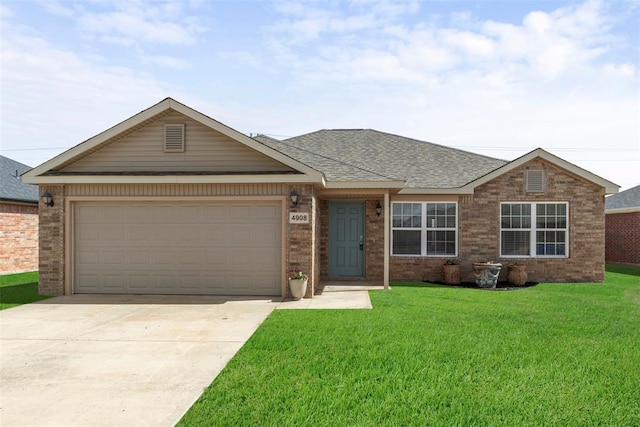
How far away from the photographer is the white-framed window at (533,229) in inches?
556

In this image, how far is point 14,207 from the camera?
16578mm

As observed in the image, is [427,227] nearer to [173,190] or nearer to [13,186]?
[173,190]

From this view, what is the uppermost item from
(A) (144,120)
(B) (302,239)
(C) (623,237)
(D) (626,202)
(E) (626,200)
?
(A) (144,120)

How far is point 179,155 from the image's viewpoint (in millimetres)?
11102

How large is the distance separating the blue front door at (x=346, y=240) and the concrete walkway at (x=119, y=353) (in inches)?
143

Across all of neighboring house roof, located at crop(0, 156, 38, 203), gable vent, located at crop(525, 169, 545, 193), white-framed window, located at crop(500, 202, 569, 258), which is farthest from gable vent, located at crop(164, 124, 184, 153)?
gable vent, located at crop(525, 169, 545, 193)

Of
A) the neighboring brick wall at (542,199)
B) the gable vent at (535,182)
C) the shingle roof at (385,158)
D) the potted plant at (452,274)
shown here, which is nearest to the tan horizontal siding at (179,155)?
the shingle roof at (385,158)

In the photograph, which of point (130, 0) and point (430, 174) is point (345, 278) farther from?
point (130, 0)

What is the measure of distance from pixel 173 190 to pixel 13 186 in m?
10.9

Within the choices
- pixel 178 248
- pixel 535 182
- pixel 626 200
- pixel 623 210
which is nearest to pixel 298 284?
pixel 178 248

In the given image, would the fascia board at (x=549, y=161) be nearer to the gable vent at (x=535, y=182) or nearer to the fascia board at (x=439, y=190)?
the fascia board at (x=439, y=190)

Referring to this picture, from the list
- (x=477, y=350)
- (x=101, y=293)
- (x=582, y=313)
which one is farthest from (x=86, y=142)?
(x=582, y=313)

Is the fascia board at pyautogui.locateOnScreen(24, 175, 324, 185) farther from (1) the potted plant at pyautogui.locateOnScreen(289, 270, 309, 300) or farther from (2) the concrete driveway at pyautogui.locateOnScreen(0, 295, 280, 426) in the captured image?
(2) the concrete driveway at pyautogui.locateOnScreen(0, 295, 280, 426)

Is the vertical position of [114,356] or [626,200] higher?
[626,200]
